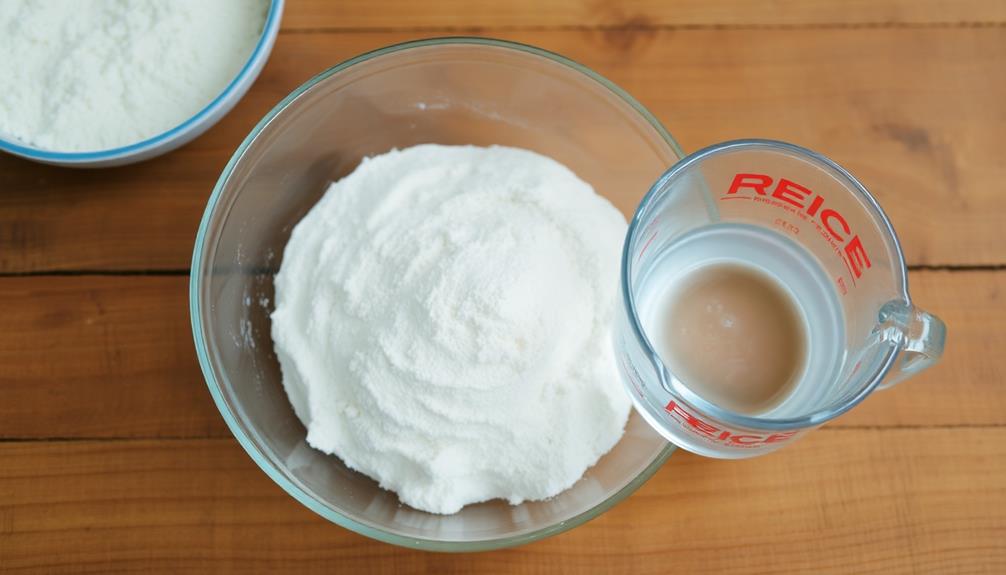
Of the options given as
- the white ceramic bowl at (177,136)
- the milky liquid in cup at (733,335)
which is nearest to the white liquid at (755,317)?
the milky liquid in cup at (733,335)

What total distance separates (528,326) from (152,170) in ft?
1.75

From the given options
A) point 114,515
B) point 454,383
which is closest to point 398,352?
point 454,383

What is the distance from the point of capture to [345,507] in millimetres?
862

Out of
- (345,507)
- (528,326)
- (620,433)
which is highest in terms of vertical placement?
(528,326)

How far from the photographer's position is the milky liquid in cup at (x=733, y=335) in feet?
2.77

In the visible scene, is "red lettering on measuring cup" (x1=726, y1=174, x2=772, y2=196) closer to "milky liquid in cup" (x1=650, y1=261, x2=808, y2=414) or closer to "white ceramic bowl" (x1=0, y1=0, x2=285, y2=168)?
"milky liquid in cup" (x1=650, y1=261, x2=808, y2=414)

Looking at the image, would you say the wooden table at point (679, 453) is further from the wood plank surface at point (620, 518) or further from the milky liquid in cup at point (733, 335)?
the milky liquid in cup at point (733, 335)

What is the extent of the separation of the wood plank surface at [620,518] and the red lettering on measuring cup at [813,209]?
10.0 inches

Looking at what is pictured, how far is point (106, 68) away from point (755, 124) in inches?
31.6

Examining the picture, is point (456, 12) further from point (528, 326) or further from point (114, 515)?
point (114, 515)

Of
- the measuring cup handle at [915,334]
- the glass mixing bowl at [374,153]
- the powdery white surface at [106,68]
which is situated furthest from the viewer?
the powdery white surface at [106,68]

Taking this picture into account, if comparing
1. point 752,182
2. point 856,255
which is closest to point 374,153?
point 752,182

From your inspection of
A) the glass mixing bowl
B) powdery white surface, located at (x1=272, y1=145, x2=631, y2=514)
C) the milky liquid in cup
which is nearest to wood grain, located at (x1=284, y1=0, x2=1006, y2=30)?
the glass mixing bowl

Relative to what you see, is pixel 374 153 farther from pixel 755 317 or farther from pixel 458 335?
pixel 755 317
